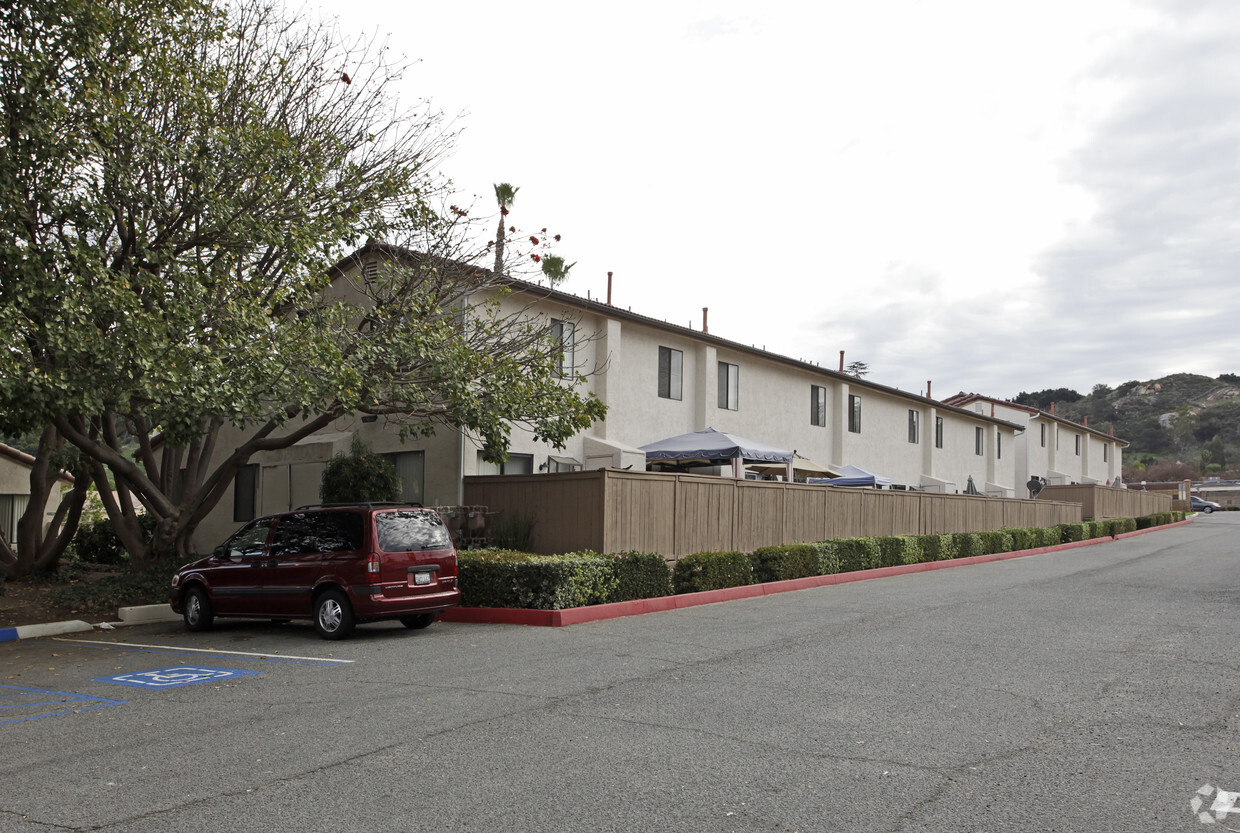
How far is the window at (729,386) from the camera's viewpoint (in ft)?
91.7

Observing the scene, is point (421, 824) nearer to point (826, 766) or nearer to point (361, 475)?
point (826, 766)

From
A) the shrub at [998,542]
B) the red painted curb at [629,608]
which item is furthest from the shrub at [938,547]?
the red painted curb at [629,608]

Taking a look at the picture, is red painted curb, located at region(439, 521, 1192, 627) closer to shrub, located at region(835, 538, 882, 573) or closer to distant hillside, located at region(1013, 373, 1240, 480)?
shrub, located at region(835, 538, 882, 573)

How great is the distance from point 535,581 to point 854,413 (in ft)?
77.0

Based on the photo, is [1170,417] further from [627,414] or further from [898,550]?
[627,414]

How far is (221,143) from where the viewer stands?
13.8 meters

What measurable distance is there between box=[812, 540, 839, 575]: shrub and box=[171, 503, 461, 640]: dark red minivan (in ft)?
31.0

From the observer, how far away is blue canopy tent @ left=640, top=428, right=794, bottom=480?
876 inches

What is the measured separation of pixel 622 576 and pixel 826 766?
9306 mm

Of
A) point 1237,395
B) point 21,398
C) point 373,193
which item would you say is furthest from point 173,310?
point 1237,395

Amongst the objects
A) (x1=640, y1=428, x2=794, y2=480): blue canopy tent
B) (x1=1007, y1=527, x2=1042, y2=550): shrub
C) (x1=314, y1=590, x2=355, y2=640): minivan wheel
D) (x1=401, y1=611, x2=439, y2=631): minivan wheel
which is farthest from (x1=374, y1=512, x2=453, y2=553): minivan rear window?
(x1=1007, y1=527, x2=1042, y2=550): shrub

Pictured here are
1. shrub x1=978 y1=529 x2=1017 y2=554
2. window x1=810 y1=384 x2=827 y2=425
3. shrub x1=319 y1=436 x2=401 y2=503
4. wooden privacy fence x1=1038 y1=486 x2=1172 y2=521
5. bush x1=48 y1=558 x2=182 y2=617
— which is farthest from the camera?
wooden privacy fence x1=1038 y1=486 x2=1172 y2=521

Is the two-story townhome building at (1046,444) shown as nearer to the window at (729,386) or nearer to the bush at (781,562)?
the window at (729,386)

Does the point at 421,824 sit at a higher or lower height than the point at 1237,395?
lower
